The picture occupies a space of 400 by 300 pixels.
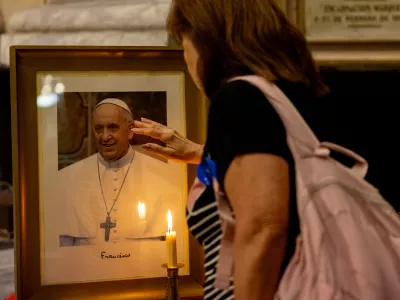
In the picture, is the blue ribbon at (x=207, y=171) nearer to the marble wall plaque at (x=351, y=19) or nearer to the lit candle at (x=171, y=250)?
the lit candle at (x=171, y=250)

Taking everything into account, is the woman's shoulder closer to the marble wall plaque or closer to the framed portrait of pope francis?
the framed portrait of pope francis

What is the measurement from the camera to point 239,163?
559mm

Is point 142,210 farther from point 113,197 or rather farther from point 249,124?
point 249,124

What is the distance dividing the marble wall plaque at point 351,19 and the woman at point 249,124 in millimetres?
446

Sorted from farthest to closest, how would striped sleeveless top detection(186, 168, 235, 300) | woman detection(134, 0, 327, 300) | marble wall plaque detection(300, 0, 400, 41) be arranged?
marble wall plaque detection(300, 0, 400, 41) < striped sleeveless top detection(186, 168, 235, 300) < woman detection(134, 0, 327, 300)

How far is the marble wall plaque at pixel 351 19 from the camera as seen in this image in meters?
1.06

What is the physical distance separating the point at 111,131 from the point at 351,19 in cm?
60

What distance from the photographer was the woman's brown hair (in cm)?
62

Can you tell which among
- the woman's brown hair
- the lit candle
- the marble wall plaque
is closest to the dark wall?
the marble wall plaque

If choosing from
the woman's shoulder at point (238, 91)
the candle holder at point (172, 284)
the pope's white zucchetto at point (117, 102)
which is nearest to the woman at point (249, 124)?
the woman's shoulder at point (238, 91)

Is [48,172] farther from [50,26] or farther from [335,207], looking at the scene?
[335,207]

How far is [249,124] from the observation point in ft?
1.83

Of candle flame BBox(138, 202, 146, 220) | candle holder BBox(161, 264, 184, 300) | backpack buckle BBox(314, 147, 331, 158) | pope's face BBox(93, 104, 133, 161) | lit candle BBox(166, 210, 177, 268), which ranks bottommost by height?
candle holder BBox(161, 264, 184, 300)

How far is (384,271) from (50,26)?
2.77ft
